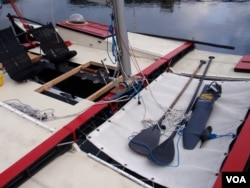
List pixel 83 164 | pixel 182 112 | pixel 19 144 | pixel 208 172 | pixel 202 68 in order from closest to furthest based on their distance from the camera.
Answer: pixel 208 172
pixel 83 164
pixel 19 144
pixel 182 112
pixel 202 68

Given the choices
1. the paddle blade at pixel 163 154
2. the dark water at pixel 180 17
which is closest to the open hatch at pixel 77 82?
the paddle blade at pixel 163 154

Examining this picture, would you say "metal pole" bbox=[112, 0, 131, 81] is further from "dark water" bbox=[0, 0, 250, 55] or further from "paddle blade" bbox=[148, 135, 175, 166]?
"dark water" bbox=[0, 0, 250, 55]

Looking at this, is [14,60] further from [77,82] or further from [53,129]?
[53,129]

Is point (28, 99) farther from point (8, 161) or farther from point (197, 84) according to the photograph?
point (197, 84)

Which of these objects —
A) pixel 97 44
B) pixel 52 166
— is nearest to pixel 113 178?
pixel 52 166

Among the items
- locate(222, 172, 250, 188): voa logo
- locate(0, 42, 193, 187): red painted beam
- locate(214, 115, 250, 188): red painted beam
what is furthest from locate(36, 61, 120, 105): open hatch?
locate(222, 172, 250, 188): voa logo

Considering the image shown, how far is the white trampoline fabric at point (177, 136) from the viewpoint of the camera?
2191mm

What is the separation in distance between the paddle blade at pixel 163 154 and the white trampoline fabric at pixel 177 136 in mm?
41

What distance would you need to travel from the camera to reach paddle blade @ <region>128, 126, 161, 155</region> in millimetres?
2423

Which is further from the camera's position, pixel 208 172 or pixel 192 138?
pixel 192 138

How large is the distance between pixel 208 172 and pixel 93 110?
4.34 ft

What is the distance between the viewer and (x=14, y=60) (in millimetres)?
3875

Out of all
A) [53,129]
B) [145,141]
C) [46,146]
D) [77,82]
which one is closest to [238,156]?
[145,141]

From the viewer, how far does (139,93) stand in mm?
3303
